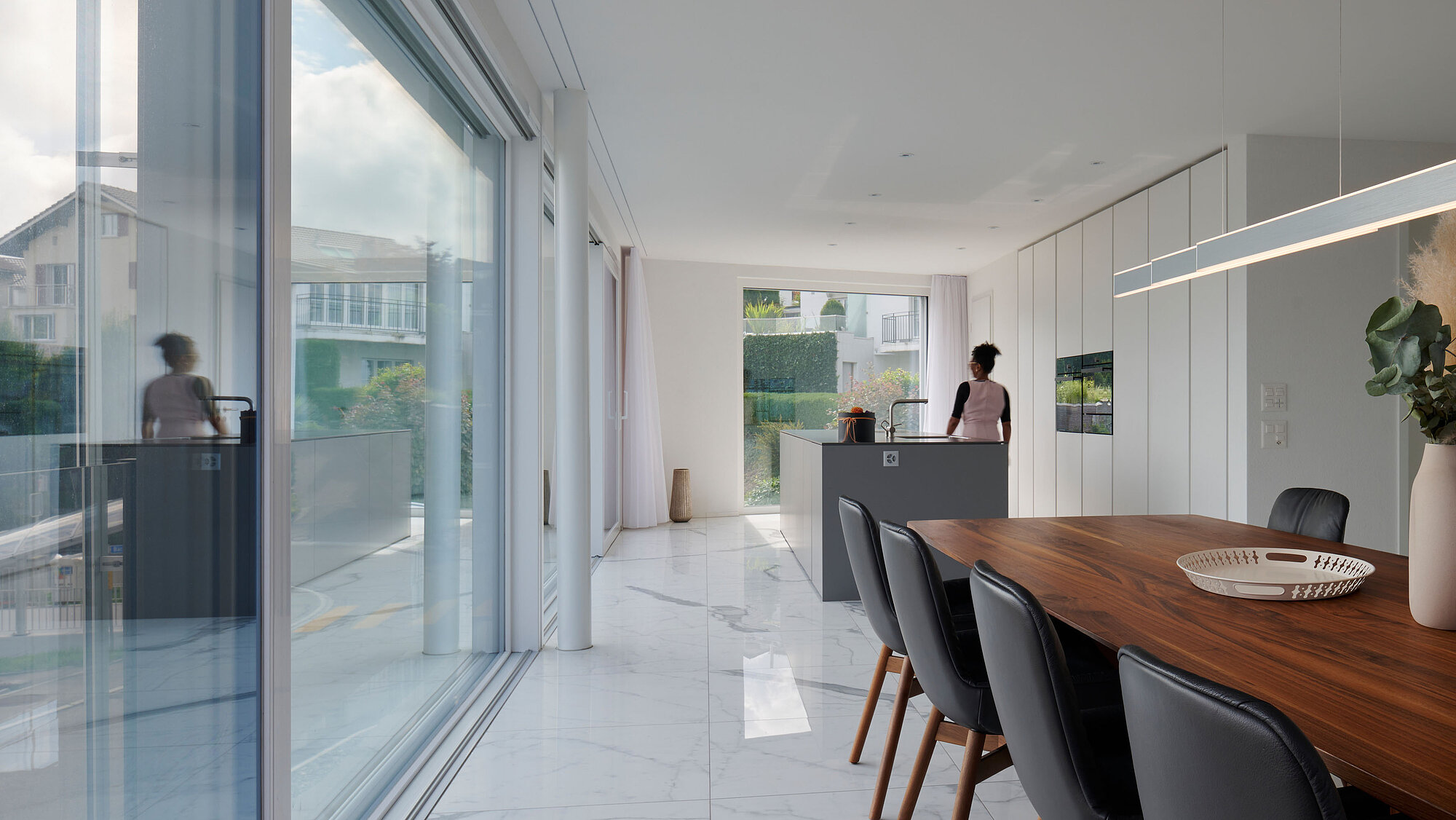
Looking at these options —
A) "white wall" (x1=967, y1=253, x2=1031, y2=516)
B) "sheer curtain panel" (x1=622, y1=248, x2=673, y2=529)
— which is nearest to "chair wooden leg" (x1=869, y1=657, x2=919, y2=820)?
"white wall" (x1=967, y1=253, x2=1031, y2=516)

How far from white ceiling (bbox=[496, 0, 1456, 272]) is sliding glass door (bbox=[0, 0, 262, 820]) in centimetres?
186

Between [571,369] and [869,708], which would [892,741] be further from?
[571,369]

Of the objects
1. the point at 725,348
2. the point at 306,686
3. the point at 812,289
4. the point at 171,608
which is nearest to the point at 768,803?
the point at 306,686

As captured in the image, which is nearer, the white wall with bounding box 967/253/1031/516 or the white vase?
the white vase

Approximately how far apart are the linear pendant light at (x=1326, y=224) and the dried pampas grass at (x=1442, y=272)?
50mm

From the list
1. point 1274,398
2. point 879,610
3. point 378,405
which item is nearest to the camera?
point 378,405

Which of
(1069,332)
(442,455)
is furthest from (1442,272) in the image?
(1069,332)

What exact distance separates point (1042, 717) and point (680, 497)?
5.99 metres

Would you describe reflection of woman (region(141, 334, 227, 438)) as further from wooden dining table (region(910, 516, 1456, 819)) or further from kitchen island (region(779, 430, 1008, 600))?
kitchen island (region(779, 430, 1008, 600))

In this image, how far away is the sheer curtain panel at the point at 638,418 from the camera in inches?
261

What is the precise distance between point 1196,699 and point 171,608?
1.43 m

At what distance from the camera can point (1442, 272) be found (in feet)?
4.60

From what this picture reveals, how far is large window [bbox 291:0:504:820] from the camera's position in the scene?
1649mm

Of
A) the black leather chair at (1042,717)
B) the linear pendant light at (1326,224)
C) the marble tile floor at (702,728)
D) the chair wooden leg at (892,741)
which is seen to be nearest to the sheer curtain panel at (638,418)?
the marble tile floor at (702,728)
